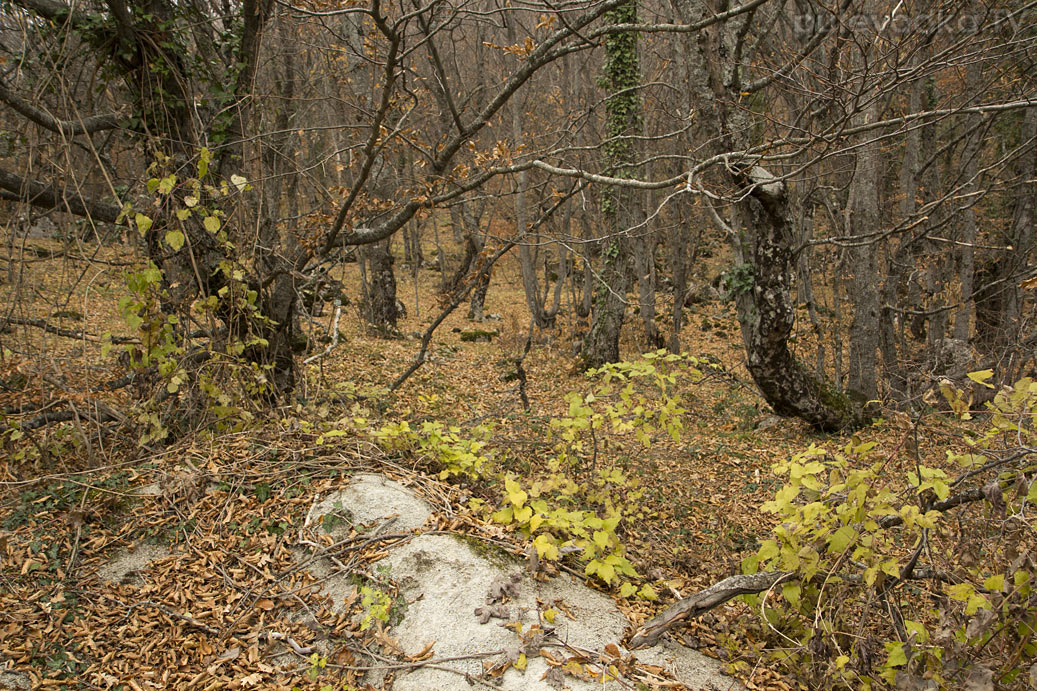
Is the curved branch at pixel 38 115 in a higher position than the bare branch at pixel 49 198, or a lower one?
higher

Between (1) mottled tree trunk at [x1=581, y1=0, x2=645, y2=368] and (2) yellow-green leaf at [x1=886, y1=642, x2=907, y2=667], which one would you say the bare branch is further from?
(1) mottled tree trunk at [x1=581, y1=0, x2=645, y2=368]

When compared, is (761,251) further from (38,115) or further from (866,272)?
(38,115)

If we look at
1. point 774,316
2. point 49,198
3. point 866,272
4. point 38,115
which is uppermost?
point 38,115

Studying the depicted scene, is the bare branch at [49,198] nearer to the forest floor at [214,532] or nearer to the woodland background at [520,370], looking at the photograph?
the woodland background at [520,370]

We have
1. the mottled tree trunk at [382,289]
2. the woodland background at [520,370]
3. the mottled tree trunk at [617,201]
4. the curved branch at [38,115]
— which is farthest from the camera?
the mottled tree trunk at [382,289]

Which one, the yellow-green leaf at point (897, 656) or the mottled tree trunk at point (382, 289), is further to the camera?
the mottled tree trunk at point (382, 289)

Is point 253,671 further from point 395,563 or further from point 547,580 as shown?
point 547,580

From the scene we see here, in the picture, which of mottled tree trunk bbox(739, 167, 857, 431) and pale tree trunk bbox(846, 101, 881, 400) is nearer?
mottled tree trunk bbox(739, 167, 857, 431)

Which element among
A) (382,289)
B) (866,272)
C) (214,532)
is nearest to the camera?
(214,532)

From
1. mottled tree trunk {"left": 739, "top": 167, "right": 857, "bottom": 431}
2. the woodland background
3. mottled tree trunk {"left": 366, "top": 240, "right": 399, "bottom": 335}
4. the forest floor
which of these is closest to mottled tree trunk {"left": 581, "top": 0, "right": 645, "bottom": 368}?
the woodland background

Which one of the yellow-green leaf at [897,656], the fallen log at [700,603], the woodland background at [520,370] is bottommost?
the fallen log at [700,603]

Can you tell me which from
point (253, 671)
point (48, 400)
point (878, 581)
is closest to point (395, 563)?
point (253, 671)

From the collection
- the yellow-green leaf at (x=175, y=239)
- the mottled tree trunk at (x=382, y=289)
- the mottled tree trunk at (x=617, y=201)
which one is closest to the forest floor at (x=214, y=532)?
the yellow-green leaf at (x=175, y=239)

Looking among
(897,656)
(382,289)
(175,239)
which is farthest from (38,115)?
(382,289)
